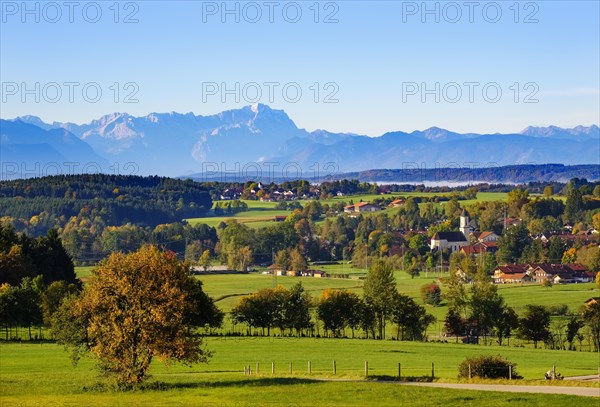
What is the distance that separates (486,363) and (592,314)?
37505 mm

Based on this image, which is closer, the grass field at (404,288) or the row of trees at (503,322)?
the row of trees at (503,322)

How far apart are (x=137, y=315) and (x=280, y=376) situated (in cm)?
770

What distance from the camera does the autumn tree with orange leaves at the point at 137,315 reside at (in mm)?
40625

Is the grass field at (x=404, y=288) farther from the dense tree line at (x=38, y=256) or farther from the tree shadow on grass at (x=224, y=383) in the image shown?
the tree shadow on grass at (x=224, y=383)

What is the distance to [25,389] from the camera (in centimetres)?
4081

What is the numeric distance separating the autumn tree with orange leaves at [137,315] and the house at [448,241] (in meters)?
131

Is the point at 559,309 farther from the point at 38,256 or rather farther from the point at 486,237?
the point at 486,237

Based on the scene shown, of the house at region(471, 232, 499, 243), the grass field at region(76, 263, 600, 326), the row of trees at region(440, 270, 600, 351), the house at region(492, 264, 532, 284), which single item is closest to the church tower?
the house at region(471, 232, 499, 243)

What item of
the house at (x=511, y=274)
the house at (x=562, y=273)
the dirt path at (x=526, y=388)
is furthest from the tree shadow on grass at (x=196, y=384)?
the house at (x=562, y=273)

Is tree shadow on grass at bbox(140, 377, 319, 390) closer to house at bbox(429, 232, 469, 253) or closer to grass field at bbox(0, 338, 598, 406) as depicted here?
grass field at bbox(0, 338, 598, 406)

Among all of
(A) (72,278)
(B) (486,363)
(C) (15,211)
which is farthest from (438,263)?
(B) (486,363)

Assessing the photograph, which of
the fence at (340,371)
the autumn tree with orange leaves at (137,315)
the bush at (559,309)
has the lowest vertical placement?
the bush at (559,309)

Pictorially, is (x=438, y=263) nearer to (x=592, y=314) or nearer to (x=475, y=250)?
(x=475, y=250)

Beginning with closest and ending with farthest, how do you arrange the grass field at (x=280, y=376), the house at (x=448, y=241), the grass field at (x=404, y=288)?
1. the grass field at (x=280, y=376)
2. the grass field at (x=404, y=288)
3. the house at (x=448, y=241)
